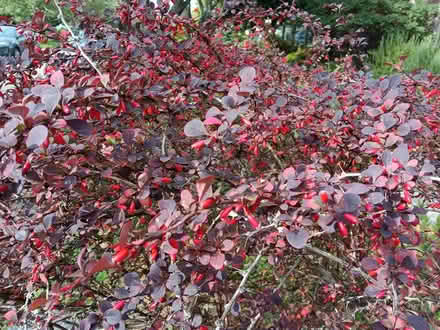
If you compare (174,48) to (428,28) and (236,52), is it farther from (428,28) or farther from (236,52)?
(428,28)

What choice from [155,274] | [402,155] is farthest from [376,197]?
[155,274]

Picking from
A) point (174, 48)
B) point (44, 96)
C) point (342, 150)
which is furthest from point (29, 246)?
point (342, 150)

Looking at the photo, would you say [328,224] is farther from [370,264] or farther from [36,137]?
[36,137]

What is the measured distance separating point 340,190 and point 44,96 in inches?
28.2

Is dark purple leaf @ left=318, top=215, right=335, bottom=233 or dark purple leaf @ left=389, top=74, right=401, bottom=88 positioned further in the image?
dark purple leaf @ left=389, top=74, right=401, bottom=88

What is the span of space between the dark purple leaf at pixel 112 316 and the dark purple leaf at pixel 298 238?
1.53 ft

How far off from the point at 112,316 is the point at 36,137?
486mm

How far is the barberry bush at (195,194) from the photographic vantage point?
0.91m

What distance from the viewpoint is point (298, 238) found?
2.93ft

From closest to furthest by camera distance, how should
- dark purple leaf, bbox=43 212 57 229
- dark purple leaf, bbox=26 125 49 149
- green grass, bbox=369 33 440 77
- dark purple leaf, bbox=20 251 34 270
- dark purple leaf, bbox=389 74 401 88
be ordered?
dark purple leaf, bbox=26 125 49 149, dark purple leaf, bbox=43 212 57 229, dark purple leaf, bbox=20 251 34 270, dark purple leaf, bbox=389 74 401 88, green grass, bbox=369 33 440 77

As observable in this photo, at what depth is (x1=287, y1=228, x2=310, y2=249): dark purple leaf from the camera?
88 cm

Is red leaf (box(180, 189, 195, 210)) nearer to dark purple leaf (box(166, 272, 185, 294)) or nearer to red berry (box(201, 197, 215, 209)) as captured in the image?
red berry (box(201, 197, 215, 209))

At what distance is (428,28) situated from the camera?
38.2 feet

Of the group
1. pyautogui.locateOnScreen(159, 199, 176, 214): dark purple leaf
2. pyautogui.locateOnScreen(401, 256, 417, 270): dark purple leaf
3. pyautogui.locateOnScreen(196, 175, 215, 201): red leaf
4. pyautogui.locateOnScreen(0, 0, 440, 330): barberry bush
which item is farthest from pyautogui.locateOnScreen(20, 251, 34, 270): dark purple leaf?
pyautogui.locateOnScreen(401, 256, 417, 270): dark purple leaf
